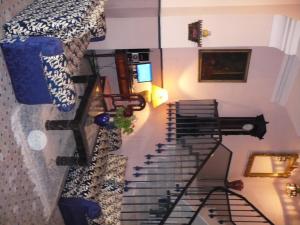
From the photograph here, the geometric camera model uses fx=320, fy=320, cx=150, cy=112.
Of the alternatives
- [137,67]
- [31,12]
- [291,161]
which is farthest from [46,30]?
[291,161]

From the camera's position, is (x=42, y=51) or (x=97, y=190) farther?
(x=97, y=190)

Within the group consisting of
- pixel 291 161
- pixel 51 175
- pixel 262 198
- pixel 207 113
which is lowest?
pixel 262 198

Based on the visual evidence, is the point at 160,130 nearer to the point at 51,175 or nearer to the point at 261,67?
the point at 261,67

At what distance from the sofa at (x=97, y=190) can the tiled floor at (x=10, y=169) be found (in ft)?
3.65

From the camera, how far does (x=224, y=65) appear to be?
20.8 ft

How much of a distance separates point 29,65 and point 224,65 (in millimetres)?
4345

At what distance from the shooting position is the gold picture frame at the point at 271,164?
7664 millimetres

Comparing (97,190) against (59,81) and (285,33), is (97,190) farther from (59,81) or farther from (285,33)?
(285,33)

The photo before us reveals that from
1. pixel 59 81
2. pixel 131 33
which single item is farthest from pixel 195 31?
pixel 59 81

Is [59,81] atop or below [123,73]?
atop

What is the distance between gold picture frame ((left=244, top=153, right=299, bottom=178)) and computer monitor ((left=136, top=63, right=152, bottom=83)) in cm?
328

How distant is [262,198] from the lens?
827cm

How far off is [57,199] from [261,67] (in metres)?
4.52

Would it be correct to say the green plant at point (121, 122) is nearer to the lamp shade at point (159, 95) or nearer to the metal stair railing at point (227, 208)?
the lamp shade at point (159, 95)
